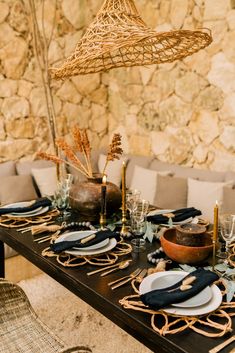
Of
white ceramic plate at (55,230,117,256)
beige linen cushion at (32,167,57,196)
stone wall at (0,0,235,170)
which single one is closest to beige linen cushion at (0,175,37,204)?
beige linen cushion at (32,167,57,196)

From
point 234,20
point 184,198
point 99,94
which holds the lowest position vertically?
point 184,198

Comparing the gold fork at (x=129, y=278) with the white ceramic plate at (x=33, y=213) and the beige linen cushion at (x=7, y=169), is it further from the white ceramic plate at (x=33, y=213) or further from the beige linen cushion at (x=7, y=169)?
the beige linen cushion at (x=7, y=169)

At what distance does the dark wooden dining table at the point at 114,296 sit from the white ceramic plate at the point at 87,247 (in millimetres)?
70

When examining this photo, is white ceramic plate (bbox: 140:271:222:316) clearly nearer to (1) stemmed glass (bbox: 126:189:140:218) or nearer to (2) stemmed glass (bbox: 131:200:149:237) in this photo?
(2) stemmed glass (bbox: 131:200:149:237)

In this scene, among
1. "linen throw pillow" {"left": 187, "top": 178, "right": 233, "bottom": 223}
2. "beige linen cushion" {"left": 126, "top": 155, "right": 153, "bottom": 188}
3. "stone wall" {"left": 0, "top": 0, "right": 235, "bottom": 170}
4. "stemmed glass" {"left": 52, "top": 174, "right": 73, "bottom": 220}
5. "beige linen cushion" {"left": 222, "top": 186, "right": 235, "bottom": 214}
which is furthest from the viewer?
"beige linen cushion" {"left": 126, "top": 155, "right": 153, "bottom": 188}

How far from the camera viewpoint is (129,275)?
1311mm

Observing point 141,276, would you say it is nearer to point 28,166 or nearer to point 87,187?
point 87,187

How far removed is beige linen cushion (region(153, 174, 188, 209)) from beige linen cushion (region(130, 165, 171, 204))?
0.49 feet

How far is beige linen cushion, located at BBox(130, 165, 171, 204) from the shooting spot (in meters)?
3.15

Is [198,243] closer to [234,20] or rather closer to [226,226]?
[226,226]

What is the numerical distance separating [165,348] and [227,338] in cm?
17

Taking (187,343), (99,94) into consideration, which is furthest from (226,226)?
(99,94)

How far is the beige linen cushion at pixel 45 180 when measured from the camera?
315 cm

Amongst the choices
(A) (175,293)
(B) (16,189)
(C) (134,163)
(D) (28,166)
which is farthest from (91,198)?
(C) (134,163)
